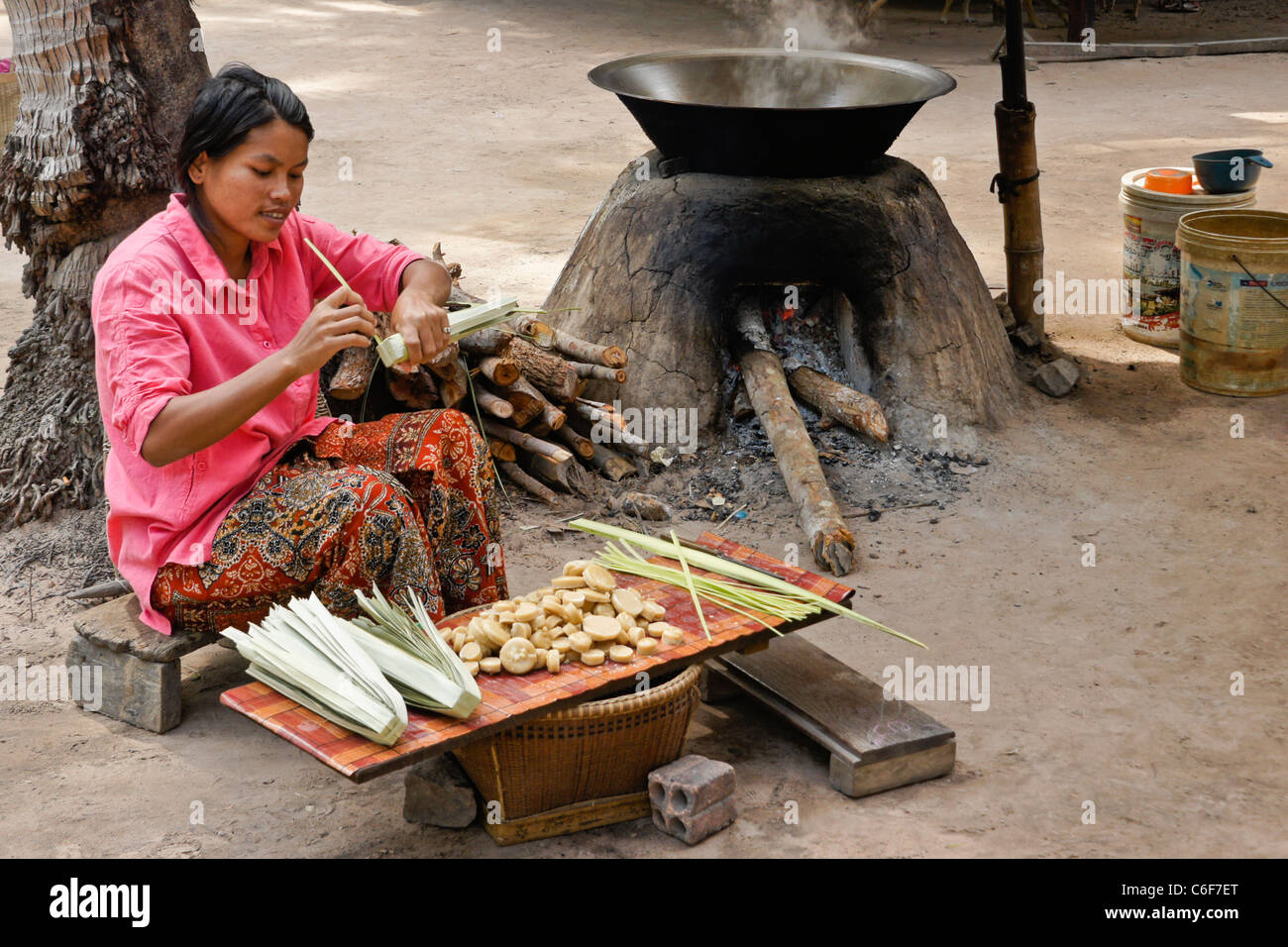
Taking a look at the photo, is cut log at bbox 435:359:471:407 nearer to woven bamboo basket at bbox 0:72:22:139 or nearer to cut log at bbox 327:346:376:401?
cut log at bbox 327:346:376:401

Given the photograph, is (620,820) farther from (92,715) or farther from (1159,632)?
(1159,632)

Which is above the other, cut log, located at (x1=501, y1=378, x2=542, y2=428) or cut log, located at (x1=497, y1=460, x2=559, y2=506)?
cut log, located at (x1=501, y1=378, x2=542, y2=428)

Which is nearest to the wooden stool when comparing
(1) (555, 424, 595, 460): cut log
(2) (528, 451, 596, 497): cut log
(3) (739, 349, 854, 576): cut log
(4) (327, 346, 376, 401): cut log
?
(4) (327, 346, 376, 401): cut log

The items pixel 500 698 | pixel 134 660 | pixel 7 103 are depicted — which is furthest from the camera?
pixel 7 103

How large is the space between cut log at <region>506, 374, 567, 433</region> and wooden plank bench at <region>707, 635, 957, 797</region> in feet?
5.38

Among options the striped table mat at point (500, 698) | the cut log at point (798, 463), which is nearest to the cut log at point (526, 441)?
the cut log at point (798, 463)

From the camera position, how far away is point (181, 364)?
9.93 ft

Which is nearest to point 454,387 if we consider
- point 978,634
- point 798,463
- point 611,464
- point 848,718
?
point 611,464

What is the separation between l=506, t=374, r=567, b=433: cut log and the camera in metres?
4.83

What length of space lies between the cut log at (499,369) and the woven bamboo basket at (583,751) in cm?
198

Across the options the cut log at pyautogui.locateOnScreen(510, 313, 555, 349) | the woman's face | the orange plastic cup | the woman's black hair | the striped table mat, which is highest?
the woman's black hair

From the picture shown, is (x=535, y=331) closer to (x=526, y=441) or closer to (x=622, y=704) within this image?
(x=526, y=441)

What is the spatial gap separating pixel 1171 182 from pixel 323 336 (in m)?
5.01

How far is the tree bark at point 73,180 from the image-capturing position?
4.30m
